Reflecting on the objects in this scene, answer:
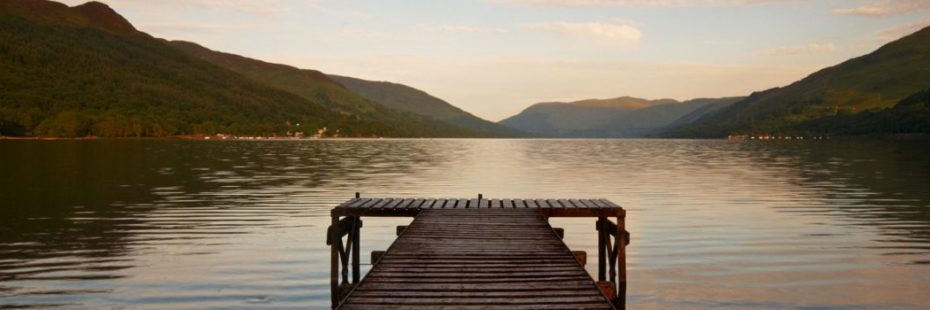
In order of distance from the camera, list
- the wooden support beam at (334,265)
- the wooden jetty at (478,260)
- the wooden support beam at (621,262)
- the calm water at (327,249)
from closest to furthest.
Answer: the wooden jetty at (478,260) → the wooden support beam at (621,262) → the wooden support beam at (334,265) → the calm water at (327,249)

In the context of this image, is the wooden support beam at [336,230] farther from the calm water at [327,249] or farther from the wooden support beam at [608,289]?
the wooden support beam at [608,289]

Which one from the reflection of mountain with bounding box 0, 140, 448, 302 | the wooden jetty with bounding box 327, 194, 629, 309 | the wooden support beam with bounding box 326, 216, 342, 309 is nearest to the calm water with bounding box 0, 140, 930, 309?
the reflection of mountain with bounding box 0, 140, 448, 302

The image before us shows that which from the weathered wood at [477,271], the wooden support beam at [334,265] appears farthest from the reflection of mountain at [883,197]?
the wooden support beam at [334,265]

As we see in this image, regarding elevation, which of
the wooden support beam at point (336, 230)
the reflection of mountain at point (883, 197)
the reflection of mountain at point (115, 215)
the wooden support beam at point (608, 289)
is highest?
the wooden support beam at point (336, 230)

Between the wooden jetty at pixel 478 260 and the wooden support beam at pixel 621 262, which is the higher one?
the wooden jetty at pixel 478 260

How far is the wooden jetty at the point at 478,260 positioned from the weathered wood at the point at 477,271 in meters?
0.02

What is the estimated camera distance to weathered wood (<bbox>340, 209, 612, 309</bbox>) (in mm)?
11453

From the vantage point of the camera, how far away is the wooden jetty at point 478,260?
11.6 m

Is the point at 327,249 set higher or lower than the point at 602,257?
lower

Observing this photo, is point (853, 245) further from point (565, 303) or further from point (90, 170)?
point (90, 170)

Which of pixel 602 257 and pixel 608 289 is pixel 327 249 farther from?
pixel 608 289

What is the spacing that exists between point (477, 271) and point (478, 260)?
1.06m

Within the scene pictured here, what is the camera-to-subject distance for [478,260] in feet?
48.7

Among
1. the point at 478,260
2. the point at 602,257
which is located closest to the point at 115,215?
the point at 602,257
